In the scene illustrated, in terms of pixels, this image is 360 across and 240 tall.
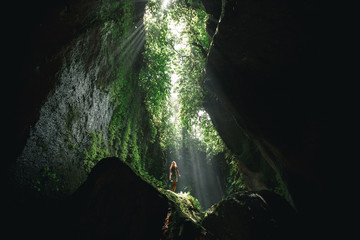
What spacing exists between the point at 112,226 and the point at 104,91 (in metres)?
4.14

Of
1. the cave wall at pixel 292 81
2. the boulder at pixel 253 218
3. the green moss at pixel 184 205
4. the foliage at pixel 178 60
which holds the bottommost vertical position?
the boulder at pixel 253 218

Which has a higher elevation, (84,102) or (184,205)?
(84,102)

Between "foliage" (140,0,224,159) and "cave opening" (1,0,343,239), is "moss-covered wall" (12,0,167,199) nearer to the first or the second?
"cave opening" (1,0,343,239)

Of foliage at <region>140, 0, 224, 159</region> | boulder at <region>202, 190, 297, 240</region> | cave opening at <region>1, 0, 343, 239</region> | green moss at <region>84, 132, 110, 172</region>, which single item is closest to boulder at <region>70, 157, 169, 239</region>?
cave opening at <region>1, 0, 343, 239</region>

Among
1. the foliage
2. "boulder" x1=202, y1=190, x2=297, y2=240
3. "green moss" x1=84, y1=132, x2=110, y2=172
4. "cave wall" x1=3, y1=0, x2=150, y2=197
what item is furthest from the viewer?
the foliage

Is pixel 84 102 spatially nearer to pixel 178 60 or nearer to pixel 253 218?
pixel 253 218

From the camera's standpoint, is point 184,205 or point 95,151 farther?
point 184,205

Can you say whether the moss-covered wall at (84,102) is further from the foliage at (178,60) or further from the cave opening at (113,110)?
the foliage at (178,60)

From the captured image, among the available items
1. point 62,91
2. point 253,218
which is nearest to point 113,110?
point 62,91

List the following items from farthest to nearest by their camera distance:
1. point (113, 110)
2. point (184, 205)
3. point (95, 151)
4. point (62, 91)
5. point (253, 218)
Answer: point (113, 110)
point (184, 205)
point (95, 151)
point (253, 218)
point (62, 91)

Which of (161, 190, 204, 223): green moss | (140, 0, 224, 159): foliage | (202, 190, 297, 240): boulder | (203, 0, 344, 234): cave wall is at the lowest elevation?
(202, 190, 297, 240): boulder

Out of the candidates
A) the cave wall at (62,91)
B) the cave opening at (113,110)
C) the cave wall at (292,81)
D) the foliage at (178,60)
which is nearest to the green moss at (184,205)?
the cave opening at (113,110)

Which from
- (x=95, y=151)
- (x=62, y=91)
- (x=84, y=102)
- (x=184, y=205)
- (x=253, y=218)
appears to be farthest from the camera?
(x=184, y=205)

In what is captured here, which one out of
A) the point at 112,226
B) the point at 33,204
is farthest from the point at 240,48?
the point at 33,204
